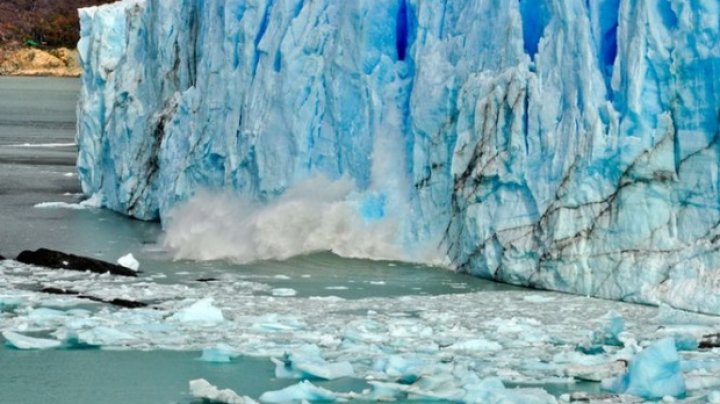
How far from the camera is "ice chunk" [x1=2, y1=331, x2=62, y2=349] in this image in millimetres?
8914

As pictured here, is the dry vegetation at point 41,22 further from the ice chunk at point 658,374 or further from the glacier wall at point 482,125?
the ice chunk at point 658,374

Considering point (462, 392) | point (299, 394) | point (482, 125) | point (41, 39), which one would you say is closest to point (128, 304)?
point (299, 394)

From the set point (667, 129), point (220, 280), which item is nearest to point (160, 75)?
point (220, 280)

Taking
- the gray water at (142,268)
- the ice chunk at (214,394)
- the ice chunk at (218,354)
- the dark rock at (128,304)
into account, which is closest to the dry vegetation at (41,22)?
the gray water at (142,268)

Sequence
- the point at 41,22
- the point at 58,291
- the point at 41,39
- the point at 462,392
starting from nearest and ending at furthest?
the point at 462,392 → the point at 58,291 → the point at 41,39 → the point at 41,22

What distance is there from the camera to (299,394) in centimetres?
747

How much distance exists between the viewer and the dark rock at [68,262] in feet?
40.1

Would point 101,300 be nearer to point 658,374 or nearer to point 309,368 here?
point 309,368

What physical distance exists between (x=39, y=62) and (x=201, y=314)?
6708 cm

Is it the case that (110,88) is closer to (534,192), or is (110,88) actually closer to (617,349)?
(534,192)

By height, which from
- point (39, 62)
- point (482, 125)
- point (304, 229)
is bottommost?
point (304, 229)

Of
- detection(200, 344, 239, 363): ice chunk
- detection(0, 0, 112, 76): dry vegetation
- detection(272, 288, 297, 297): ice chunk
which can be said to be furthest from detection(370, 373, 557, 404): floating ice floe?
detection(0, 0, 112, 76): dry vegetation

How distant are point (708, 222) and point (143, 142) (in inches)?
335

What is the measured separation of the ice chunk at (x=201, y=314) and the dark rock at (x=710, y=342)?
3299mm
